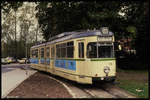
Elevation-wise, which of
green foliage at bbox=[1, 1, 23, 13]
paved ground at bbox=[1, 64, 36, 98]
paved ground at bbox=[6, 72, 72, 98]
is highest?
green foliage at bbox=[1, 1, 23, 13]

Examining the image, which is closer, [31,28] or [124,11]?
[124,11]

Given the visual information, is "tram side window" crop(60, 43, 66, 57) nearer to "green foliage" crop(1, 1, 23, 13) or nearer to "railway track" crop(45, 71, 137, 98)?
"railway track" crop(45, 71, 137, 98)

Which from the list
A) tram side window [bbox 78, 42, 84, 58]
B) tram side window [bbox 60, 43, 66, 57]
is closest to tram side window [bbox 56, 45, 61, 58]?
tram side window [bbox 60, 43, 66, 57]

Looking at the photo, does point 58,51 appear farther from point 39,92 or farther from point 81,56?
point 39,92

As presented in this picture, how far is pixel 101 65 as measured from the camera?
13.1 metres

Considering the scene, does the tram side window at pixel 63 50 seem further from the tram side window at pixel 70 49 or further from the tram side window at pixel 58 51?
the tram side window at pixel 70 49

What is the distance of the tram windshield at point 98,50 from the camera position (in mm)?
13203

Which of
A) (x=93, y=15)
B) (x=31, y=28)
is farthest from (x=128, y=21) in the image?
(x=31, y=28)

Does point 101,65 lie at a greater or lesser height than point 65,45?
lesser

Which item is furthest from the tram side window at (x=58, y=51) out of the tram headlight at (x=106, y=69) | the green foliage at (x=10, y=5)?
the tram headlight at (x=106, y=69)

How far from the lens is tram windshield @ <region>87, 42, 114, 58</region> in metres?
13.2

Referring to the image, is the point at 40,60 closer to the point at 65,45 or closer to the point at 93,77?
the point at 65,45

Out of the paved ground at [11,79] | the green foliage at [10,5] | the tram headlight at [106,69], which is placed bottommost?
the paved ground at [11,79]

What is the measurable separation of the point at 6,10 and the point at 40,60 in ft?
34.4
